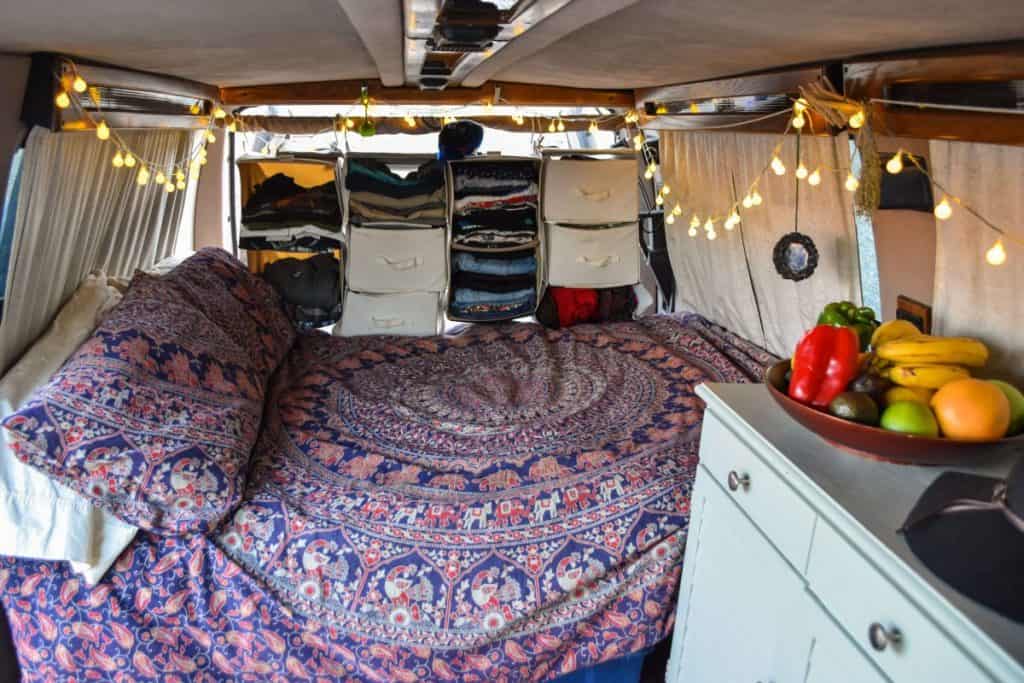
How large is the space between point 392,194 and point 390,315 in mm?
615

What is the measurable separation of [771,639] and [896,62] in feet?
4.33

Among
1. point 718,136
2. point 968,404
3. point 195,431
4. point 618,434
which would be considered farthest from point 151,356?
point 718,136

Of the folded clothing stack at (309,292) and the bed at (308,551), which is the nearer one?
the bed at (308,551)

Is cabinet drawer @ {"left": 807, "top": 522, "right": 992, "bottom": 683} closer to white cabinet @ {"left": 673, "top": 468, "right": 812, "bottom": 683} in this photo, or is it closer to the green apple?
white cabinet @ {"left": 673, "top": 468, "right": 812, "bottom": 683}

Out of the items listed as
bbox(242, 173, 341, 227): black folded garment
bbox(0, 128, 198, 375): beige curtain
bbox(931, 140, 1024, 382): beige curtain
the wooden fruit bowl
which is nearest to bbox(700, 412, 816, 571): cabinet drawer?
the wooden fruit bowl

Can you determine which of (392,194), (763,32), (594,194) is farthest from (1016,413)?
(392,194)

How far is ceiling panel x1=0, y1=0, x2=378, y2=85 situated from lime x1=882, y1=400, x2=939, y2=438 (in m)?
1.31

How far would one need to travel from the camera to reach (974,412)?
102cm

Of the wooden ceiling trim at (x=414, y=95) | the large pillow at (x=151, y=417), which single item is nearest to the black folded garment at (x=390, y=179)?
the wooden ceiling trim at (x=414, y=95)

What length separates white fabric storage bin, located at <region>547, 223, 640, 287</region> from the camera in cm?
334

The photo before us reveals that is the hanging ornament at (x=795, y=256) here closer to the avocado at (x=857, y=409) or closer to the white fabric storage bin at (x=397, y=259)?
the avocado at (x=857, y=409)

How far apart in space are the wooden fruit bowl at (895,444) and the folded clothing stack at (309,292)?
8.01 ft

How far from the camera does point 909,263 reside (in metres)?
1.76

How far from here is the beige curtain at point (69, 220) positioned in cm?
164
